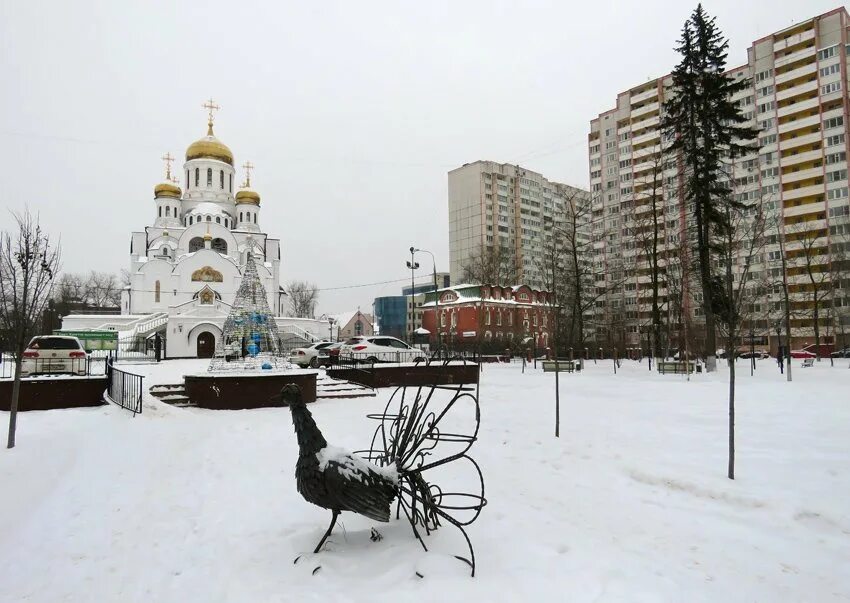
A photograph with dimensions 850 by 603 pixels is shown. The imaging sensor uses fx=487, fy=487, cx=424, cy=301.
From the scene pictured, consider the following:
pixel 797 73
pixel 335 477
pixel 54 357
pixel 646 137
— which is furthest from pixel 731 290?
pixel 646 137

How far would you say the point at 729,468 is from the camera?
650 cm

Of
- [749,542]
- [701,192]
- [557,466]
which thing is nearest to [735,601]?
[749,542]

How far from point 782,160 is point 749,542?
63955mm

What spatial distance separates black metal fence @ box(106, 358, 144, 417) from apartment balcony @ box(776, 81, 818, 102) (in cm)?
6753

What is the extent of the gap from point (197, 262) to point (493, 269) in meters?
32.1

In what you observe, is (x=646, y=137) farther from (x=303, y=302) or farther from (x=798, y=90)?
(x=303, y=302)

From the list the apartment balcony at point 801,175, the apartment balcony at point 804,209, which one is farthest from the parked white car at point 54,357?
the apartment balcony at point 801,175

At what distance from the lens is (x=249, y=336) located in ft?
47.6

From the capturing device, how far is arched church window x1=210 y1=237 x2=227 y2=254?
55750mm

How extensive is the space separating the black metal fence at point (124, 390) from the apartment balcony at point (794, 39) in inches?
2741

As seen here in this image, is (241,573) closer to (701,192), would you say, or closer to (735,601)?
(735,601)

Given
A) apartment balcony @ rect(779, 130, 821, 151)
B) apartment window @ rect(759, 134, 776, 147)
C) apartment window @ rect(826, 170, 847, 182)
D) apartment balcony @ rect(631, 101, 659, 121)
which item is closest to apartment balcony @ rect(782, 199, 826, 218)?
apartment window @ rect(826, 170, 847, 182)

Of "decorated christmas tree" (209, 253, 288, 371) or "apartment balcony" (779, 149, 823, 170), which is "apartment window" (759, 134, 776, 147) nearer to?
"apartment balcony" (779, 149, 823, 170)

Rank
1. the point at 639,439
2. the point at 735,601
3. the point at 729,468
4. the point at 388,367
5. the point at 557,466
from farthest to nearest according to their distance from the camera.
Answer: the point at 388,367 < the point at 639,439 < the point at 557,466 < the point at 729,468 < the point at 735,601
